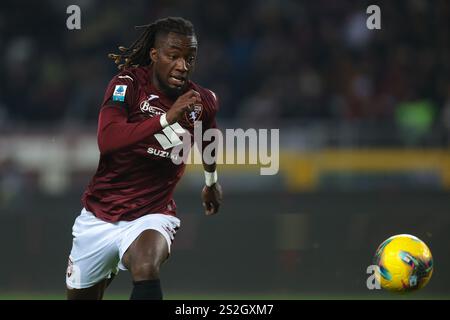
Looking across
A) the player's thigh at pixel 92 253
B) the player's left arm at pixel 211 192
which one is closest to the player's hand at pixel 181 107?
the player's thigh at pixel 92 253

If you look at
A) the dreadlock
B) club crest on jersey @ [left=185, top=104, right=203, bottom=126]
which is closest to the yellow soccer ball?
club crest on jersey @ [left=185, top=104, right=203, bottom=126]

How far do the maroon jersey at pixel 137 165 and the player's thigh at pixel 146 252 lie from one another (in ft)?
0.95

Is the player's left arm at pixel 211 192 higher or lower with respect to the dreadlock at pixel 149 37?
lower

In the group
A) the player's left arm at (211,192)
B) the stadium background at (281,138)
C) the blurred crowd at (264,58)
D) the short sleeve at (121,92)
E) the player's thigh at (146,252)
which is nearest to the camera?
the player's thigh at (146,252)

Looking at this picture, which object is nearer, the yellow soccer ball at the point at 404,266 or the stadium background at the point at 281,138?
the yellow soccer ball at the point at 404,266

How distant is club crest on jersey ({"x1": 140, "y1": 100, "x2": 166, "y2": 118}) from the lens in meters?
5.79

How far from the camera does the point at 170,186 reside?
19.7 ft

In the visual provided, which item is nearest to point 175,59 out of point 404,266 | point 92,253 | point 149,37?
point 149,37

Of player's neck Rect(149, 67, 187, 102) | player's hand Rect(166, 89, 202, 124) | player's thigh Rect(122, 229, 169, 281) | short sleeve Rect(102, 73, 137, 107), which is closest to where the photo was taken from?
player's hand Rect(166, 89, 202, 124)

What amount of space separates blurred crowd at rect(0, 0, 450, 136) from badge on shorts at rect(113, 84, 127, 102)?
7927 millimetres

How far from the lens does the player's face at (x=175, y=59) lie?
572 centimetres

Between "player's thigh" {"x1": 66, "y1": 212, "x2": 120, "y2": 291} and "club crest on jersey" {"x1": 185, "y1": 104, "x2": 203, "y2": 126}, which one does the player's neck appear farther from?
"player's thigh" {"x1": 66, "y1": 212, "x2": 120, "y2": 291}

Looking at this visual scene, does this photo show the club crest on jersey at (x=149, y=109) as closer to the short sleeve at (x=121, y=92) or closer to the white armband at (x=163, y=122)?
the short sleeve at (x=121, y=92)
